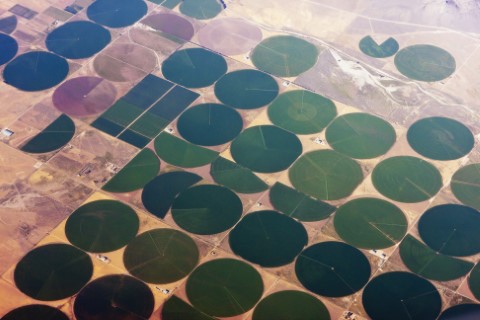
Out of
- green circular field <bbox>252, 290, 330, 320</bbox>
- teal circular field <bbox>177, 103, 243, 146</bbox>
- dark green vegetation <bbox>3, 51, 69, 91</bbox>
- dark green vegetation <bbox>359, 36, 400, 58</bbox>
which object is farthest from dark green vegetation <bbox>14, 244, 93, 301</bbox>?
dark green vegetation <bbox>359, 36, 400, 58</bbox>

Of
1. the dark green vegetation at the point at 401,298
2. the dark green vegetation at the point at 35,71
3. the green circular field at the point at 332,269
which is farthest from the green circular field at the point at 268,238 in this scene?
the dark green vegetation at the point at 35,71

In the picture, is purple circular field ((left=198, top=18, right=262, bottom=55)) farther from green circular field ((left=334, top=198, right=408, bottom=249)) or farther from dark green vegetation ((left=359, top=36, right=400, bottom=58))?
green circular field ((left=334, top=198, right=408, bottom=249))

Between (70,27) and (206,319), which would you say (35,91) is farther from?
(206,319)

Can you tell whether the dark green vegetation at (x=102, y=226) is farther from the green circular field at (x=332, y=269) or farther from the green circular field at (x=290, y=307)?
the green circular field at (x=332, y=269)

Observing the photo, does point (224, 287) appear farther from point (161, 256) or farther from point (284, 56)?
point (284, 56)

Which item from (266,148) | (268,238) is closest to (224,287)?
(268,238)

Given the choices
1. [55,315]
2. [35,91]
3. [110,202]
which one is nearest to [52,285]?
[55,315]

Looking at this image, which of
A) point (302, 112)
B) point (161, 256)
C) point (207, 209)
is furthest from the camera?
point (302, 112)
